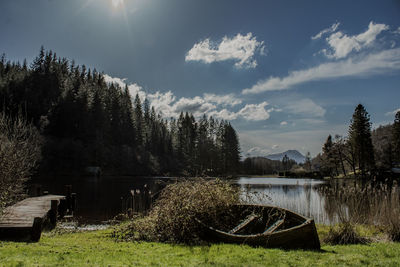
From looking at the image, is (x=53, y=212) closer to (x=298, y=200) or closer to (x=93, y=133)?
(x=298, y=200)

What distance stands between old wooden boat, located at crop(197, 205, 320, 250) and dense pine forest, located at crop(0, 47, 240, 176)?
4585 cm

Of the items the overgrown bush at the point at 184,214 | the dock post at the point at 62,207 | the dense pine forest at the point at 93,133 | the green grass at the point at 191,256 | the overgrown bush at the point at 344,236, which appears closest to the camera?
the green grass at the point at 191,256

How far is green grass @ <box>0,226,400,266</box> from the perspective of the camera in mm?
5723

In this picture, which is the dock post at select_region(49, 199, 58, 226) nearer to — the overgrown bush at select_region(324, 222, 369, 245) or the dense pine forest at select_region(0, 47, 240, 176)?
the overgrown bush at select_region(324, 222, 369, 245)

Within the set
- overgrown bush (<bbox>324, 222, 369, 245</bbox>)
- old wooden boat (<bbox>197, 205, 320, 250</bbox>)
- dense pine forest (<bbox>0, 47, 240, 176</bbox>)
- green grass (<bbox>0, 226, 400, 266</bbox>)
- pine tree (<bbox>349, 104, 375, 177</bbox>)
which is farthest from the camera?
dense pine forest (<bbox>0, 47, 240, 176</bbox>)

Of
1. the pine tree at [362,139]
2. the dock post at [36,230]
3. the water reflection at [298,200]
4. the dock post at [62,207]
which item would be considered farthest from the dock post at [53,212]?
the pine tree at [362,139]

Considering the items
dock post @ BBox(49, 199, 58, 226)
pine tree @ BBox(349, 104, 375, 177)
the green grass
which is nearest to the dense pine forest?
pine tree @ BBox(349, 104, 375, 177)

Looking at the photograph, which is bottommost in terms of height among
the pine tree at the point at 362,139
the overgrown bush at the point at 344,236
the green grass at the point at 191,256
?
the overgrown bush at the point at 344,236

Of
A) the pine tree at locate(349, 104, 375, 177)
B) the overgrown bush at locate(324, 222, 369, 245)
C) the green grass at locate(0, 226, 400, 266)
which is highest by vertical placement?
the pine tree at locate(349, 104, 375, 177)

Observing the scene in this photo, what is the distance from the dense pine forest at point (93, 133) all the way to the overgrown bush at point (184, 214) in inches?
1793

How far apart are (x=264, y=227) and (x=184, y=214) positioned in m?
2.99

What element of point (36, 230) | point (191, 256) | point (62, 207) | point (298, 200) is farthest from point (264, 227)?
point (62, 207)

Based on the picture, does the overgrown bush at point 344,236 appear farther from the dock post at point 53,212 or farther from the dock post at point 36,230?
the dock post at point 53,212

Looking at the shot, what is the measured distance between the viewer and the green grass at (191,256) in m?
5.72
